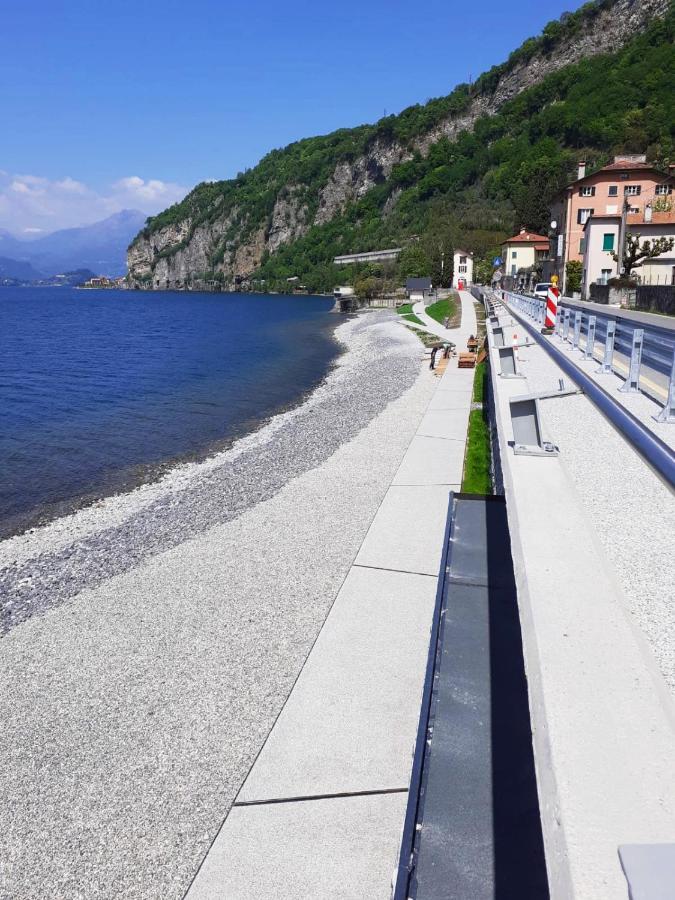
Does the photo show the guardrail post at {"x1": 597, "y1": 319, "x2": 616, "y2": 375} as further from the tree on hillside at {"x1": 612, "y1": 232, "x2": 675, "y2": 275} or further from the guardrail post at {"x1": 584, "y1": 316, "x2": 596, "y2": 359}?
the tree on hillside at {"x1": 612, "y1": 232, "x2": 675, "y2": 275}

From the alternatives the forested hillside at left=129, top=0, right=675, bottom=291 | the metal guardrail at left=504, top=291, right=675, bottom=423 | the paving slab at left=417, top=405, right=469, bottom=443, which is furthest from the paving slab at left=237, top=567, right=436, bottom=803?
the forested hillside at left=129, top=0, right=675, bottom=291

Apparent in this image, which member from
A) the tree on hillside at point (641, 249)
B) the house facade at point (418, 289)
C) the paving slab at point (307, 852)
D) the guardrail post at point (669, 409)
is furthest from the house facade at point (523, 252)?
the paving slab at point (307, 852)

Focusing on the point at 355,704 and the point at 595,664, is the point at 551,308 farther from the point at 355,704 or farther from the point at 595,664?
the point at 595,664

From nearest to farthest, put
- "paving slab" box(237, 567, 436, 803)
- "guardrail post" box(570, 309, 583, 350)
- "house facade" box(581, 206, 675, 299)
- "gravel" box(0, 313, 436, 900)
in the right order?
"gravel" box(0, 313, 436, 900) → "paving slab" box(237, 567, 436, 803) → "guardrail post" box(570, 309, 583, 350) → "house facade" box(581, 206, 675, 299)

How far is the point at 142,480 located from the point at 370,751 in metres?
13.0

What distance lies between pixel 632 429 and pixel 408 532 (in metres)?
3.66

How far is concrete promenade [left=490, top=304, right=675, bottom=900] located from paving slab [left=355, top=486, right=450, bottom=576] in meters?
2.80

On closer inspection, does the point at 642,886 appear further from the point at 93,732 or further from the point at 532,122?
the point at 532,122

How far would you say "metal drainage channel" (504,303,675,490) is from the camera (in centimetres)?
707

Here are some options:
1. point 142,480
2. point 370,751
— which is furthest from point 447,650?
point 142,480

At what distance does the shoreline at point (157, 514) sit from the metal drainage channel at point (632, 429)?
656 cm

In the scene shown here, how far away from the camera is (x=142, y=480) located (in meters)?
17.1

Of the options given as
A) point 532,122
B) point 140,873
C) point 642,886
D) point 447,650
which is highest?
point 532,122

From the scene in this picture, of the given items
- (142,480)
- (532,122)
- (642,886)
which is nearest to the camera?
(642,886)
